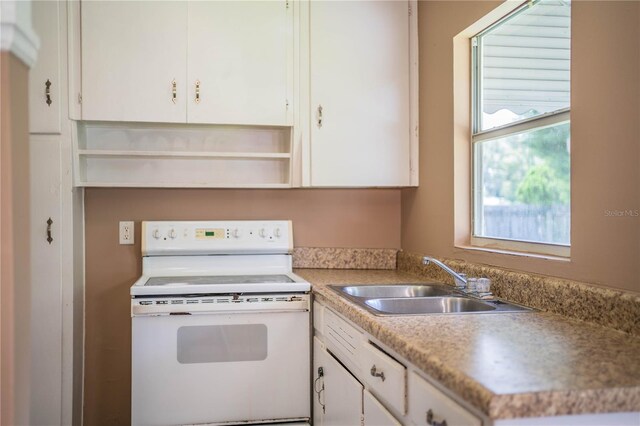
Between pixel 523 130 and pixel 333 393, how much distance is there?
1212 millimetres

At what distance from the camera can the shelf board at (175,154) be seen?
2723 millimetres

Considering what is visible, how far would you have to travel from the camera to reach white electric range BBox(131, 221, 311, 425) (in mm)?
2395

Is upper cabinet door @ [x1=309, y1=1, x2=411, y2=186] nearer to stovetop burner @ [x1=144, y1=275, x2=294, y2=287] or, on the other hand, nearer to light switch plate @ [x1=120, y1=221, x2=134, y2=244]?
stovetop burner @ [x1=144, y1=275, x2=294, y2=287]

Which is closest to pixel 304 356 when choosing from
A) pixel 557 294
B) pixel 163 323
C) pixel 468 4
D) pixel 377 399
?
pixel 163 323

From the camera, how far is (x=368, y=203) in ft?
10.5

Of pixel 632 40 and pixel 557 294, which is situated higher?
pixel 632 40

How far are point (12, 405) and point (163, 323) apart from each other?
909 millimetres

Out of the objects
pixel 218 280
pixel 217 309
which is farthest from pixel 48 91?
pixel 217 309

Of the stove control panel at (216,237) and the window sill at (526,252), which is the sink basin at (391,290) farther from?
the stove control panel at (216,237)

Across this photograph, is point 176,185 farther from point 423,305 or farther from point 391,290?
point 423,305

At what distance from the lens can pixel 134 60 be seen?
8.67ft

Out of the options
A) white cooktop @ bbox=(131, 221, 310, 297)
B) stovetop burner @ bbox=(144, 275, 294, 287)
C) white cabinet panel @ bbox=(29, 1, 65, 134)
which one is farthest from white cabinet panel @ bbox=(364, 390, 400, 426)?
white cabinet panel @ bbox=(29, 1, 65, 134)

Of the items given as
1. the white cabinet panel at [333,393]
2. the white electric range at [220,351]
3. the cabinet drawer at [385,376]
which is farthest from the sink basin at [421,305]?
the white electric range at [220,351]

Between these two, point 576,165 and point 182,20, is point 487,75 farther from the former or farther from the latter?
point 182,20
